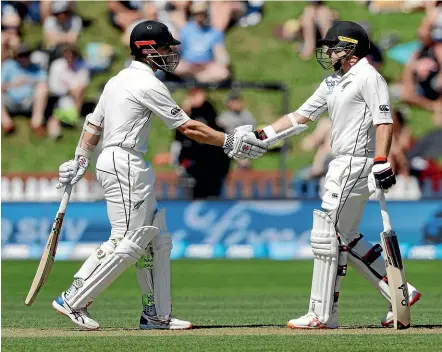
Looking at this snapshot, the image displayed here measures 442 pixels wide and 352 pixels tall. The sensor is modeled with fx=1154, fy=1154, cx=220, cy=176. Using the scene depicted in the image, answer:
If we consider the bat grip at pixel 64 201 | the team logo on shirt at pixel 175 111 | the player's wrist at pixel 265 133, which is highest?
the team logo on shirt at pixel 175 111

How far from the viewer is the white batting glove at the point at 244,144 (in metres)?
7.51

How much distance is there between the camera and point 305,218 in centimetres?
1466

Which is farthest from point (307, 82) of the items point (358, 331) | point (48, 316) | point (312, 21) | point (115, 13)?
point (358, 331)

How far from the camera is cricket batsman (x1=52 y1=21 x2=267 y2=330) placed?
7398mm

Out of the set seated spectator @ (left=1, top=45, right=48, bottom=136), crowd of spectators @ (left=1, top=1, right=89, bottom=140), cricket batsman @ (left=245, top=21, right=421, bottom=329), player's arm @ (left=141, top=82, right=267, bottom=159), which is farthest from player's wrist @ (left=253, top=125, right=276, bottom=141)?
seated spectator @ (left=1, top=45, right=48, bottom=136)

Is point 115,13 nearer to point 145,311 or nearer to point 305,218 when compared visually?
point 305,218

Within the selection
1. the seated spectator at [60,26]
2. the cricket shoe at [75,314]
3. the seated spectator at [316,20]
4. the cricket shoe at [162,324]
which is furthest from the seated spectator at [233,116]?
the cricket shoe at [75,314]

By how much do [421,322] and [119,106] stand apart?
8.43 ft

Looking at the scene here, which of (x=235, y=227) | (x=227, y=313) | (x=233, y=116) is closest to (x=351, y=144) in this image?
(x=227, y=313)

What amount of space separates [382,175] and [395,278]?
2.26ft

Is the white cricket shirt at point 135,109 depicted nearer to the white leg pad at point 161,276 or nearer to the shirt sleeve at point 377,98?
the white leg pad at point 161,276

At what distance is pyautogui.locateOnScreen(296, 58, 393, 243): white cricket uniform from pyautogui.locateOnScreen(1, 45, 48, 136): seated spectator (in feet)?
35.5

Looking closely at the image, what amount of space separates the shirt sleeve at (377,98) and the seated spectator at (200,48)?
410 inches

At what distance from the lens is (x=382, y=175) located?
23.3 feet
